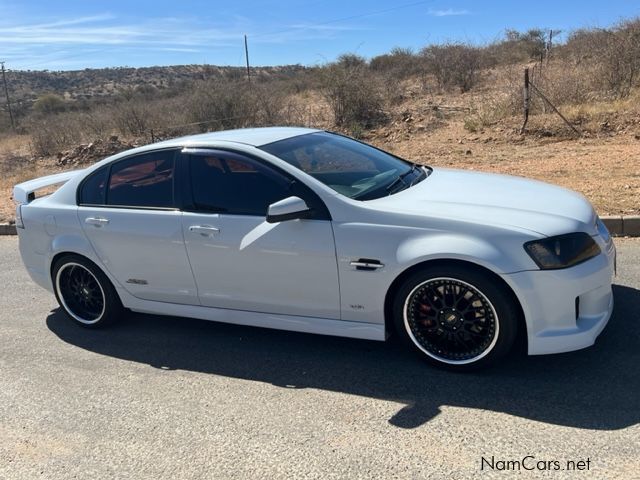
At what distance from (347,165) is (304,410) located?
1976 millimetres

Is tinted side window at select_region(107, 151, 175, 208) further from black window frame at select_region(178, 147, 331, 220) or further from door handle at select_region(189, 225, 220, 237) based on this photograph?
door handle at select_region(189, 225, 220, 237)

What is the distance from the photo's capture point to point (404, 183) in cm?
457

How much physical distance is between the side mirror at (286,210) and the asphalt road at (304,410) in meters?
1.08

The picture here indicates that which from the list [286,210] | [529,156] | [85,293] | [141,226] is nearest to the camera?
[286,210]

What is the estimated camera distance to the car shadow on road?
3.46 m

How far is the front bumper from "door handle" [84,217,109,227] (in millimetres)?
3204

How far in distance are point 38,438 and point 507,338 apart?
2.90 m

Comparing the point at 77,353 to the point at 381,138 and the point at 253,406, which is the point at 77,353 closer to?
the point at 253,406

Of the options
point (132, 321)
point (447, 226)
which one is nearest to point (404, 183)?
point (447, 226)

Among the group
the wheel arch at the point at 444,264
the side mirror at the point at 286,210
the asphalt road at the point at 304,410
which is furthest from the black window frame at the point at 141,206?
the wheel arch at the point at 444,264

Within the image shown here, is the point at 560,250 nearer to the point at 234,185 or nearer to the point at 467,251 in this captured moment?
the point at 467,251

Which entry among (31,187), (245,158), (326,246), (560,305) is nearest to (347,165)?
(245,158)

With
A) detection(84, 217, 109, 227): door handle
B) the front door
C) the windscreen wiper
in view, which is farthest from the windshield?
detection(84, 217, 109, 227): door handle

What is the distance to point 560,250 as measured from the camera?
11.7ft
